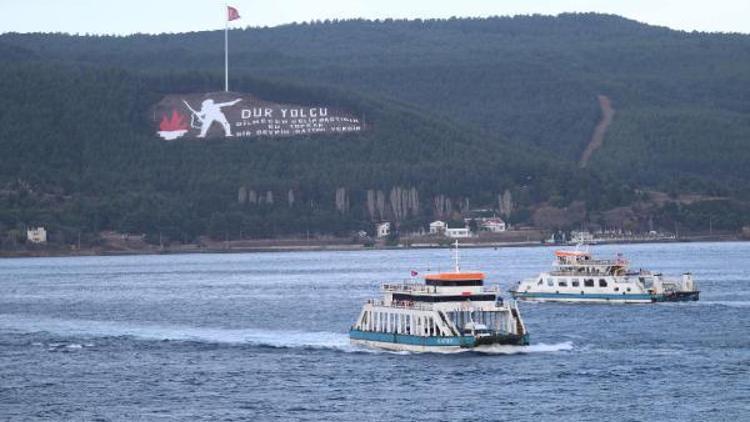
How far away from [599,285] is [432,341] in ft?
147

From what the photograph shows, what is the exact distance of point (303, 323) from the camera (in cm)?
12350

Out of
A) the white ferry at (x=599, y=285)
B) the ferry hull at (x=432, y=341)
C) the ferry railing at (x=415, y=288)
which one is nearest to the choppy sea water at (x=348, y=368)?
the ferry hull at (x=432, y=341)

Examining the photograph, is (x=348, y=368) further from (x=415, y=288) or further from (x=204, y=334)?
(x=204, y=334)

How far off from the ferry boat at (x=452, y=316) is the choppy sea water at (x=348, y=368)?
A: 34.2 inches

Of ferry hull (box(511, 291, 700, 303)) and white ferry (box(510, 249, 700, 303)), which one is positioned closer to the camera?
ferry hull (box(511, 291, 700, 303))

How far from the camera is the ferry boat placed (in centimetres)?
9844

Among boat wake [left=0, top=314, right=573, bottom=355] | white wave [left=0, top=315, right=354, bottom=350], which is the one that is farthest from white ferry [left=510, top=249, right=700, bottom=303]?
white wave [left=0, top=315, right=354, bottom=350]

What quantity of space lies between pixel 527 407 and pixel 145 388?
1847 cm

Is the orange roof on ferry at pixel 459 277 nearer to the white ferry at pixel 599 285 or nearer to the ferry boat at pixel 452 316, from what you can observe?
the ferry boat at pixel 452 316

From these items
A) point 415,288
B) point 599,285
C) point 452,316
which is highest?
point 415,288

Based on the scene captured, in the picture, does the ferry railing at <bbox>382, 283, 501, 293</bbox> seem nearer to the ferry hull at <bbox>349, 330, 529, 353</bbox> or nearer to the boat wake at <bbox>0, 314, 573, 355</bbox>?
the ferry hull at <bbox>349, 330, 529, 353</bbox>

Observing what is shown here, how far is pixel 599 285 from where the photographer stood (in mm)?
141875

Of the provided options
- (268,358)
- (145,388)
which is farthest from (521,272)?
(145,388)

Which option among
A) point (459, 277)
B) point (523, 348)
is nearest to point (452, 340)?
point (459, 277)
